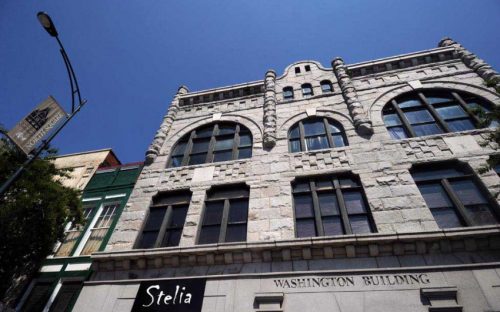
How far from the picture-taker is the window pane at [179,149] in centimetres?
1386

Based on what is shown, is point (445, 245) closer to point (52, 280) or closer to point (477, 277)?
point (477, 277)

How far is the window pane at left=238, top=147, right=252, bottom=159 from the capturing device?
12.6 meters

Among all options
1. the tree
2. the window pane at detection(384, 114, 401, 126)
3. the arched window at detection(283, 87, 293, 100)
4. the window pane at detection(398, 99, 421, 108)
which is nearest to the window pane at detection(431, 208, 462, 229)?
the window pane at detection(384, 114, 401, 126)

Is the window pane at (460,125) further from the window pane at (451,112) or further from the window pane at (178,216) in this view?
the window pane at (178,216)

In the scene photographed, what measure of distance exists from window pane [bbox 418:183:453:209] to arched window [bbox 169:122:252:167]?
23.5 feet

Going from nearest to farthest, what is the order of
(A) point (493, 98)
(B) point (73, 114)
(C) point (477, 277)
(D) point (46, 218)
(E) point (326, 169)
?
1. (C) point (477, 277)
2. (B) point (73, 114)
3. (D) point (46, 218)
4. (E) point (326, 169)
5. (A) point (493, 98)

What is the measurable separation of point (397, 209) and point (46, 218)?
12.6 metres

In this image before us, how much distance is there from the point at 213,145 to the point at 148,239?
18.4ft

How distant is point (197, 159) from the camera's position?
13.3m

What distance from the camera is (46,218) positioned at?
984cm

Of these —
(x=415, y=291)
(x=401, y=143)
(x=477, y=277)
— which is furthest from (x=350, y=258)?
(x=401, y=143)

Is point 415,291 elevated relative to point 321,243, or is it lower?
lower

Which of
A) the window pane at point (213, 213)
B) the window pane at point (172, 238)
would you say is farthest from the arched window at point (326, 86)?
the window pane at point (172, 238)

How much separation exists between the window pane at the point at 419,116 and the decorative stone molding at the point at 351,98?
212 cm
